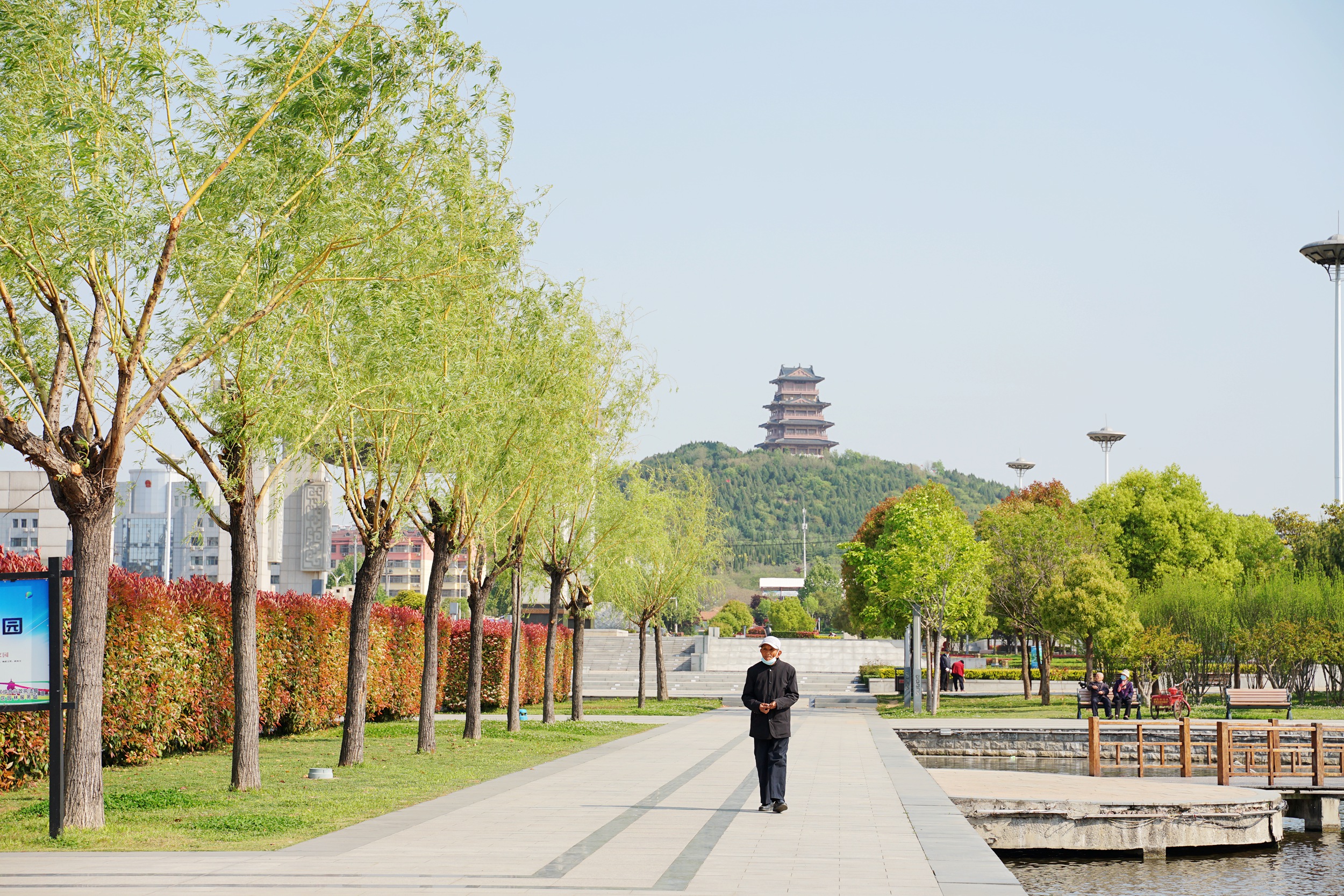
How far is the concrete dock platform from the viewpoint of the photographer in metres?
12.8

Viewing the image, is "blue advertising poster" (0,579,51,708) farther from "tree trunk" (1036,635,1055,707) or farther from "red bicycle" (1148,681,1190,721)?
"tree trunk" (1036,635,1055,707)

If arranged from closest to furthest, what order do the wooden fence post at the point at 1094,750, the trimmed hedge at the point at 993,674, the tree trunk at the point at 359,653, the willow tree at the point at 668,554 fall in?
the tree trunk at the point at 359,653 → the wooden fence post at the point at 1094,750 → the willow tree at the point at 668,554 → the trimmed hedge at the point at 993,674

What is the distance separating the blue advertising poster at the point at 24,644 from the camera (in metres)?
8.74

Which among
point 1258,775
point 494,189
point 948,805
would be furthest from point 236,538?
point 1258,775

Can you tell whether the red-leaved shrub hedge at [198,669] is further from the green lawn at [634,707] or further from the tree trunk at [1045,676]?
the tree trunk at [1045,676]

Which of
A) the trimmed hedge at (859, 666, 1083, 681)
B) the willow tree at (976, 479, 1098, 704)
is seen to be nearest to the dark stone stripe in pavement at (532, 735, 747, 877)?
the willow tree at (976, 479, 1098, 704)

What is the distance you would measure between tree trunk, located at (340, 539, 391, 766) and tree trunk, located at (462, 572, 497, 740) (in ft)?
13.0

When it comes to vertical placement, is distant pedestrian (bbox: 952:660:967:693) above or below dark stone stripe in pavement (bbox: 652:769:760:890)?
below

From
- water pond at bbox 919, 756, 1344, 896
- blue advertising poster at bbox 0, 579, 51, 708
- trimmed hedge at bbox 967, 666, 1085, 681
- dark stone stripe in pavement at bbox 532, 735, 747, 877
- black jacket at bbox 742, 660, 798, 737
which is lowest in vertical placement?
trimmed hedge at bbox 967, 666, 1085, 681

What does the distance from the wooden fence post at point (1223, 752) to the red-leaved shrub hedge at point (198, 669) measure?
13.3m

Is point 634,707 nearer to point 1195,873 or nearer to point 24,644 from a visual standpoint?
point 1195,873

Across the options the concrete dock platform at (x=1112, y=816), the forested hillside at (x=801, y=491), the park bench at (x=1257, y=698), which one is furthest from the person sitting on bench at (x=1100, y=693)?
the forested hillside at (x=801, y=491)

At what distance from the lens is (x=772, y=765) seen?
10562 mm

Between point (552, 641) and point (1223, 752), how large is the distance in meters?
11.4
